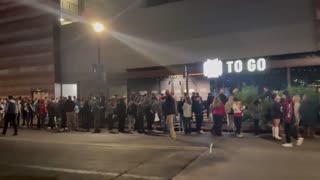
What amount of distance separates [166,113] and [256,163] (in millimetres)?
5985

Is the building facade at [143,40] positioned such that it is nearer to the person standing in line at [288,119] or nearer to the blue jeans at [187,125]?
the blue jeans at [187,125]

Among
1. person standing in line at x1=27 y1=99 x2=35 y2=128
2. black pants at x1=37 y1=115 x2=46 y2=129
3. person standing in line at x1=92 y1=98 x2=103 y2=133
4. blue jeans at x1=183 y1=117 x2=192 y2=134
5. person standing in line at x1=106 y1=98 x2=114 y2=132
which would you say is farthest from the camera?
person standing in line at x1=27 y1=99 x2=35 y2=128

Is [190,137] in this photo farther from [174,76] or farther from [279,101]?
[174,76]

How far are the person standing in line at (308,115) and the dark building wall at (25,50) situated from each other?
61.6ft

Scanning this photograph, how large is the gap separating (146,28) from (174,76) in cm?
348

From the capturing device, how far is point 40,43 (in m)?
29.7

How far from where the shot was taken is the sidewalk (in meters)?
8.97

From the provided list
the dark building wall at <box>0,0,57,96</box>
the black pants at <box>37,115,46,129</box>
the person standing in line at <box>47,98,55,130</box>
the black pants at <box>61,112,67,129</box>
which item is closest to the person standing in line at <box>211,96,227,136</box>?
the black pants at <box>61,112,67,129</box>

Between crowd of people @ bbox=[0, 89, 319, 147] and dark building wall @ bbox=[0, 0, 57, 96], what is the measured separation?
5.81 metres

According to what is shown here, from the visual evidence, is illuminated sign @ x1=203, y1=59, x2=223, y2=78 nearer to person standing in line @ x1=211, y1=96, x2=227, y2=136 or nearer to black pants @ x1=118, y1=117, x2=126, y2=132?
black pants @ x1=118, y1=117, x2=126, y2=132

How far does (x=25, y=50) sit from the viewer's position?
100ft

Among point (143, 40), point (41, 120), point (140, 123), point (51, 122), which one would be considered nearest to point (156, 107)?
point (140, 123)

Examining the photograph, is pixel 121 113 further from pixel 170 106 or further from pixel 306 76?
pixel 306 76

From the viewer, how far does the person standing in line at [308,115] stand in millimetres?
14844
